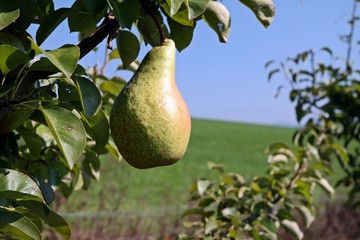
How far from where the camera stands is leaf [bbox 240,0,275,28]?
992 mm

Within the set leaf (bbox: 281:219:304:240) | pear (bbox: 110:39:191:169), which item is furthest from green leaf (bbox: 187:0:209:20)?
leaf (bbox: 281:219:304:240)

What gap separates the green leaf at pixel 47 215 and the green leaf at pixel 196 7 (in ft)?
1.19

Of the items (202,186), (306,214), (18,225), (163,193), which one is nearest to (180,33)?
(18,225)

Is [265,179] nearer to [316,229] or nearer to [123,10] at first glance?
[123,10]

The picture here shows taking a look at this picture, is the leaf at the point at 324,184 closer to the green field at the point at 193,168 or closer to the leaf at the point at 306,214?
the leaf at the point at 306,214

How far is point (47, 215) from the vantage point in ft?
3.01

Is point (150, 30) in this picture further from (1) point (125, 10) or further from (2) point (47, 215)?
(2) point (47, 215)

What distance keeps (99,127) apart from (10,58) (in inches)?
7.2

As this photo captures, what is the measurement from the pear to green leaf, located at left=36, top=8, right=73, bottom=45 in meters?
0.16

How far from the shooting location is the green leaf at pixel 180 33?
1053 millimetres

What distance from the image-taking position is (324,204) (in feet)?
21.4

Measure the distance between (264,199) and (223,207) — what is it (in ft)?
0.49

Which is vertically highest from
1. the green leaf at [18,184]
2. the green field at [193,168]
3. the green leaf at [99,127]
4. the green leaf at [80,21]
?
the green leaf at [80,21]

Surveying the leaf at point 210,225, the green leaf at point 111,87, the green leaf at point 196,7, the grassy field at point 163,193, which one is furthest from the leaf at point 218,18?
the grassy field at point 163,193
